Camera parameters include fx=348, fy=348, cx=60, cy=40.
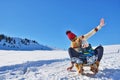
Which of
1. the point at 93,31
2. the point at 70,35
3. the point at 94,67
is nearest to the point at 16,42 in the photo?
the point at 70,35

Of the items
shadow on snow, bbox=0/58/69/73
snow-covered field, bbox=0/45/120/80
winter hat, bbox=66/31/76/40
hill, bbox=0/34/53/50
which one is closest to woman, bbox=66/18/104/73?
winter hat, bbox=66/31/76/40

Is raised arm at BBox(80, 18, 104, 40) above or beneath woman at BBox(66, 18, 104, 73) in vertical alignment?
above

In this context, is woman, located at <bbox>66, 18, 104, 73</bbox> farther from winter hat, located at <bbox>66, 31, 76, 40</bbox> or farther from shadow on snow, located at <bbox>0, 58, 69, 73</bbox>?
shadow on snow, located at <bbox>0, 58, 69, 73</bbox>

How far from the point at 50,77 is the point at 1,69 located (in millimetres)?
2120

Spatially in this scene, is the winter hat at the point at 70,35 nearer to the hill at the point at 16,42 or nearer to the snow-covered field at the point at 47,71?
the snow-covered field at the point at 47,71

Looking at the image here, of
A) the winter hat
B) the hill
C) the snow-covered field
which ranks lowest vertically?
the snow-covered field

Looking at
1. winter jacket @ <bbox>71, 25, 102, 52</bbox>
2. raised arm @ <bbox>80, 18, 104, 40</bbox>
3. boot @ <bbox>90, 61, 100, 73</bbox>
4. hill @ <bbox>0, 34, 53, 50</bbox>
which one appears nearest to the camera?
boot @ <bbox>90, 61, 100, 73</bbox>

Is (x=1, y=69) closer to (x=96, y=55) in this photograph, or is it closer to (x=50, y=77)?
(x=50, y=77)

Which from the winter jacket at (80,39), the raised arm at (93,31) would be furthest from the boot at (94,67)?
the raised arm at (93,31)

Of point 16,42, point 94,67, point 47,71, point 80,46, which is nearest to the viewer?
point 94,67

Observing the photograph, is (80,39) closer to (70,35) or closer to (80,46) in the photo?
(80,46)

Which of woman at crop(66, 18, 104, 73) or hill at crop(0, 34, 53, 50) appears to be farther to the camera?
hill at crop(0, 34, 53, 50)

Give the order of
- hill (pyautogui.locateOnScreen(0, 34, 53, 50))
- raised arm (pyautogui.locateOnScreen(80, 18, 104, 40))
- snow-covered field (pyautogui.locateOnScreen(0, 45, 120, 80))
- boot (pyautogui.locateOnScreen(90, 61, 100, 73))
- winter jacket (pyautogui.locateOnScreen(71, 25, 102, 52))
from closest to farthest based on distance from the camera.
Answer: snow-covered field (pyautogui.locateOnScreen(0, 45, 120, 80)) < boot (pyautogui.locateOnScreen(90, 61, 100, 73)) < winter jacket (pyautogui.locateOnScreen(71, 25, 102, 52)) < raised arm (pyautogui.locateOnScreen(80, 18, 104, 40)) < hill (pyautogui.locateOnScreen(0, 34, 53, 50))

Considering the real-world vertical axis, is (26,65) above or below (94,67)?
above
